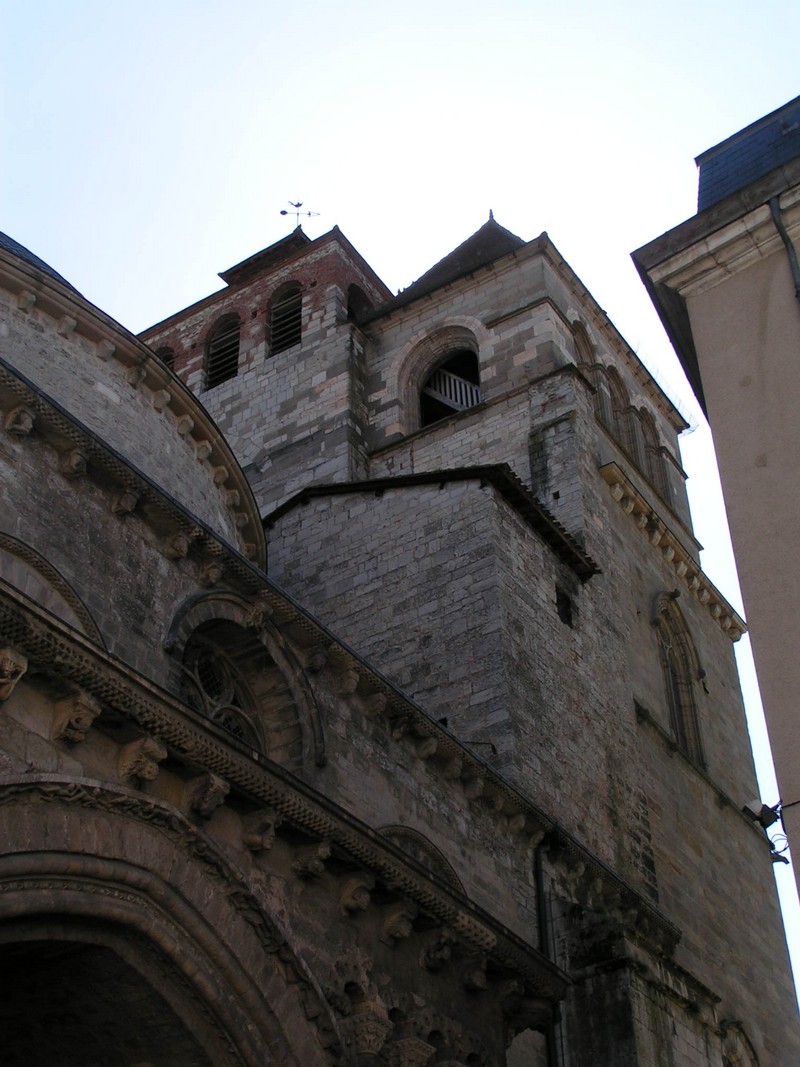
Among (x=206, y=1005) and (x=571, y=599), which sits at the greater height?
(x=571, y=599)

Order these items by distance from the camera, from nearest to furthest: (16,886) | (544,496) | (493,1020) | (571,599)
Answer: (16,886), (493,1020), (571,599), (544,496)

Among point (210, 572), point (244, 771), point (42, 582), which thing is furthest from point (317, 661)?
point (244, 771)

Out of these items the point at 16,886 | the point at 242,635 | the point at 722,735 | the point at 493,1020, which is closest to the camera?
the point at 16,886

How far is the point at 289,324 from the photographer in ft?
76.6

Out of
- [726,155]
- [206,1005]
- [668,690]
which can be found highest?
[668,690]

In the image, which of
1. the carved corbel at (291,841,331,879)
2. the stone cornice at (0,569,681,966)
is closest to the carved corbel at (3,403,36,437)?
the stone cornice at (0,569,681,966)

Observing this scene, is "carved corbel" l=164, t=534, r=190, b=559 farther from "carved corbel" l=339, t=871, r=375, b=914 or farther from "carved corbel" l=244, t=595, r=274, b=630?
"carved corbel" l=339, t=871, r=375, b=914

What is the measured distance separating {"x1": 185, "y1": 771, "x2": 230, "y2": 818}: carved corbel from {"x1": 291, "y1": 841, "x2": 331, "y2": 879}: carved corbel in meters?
0.74

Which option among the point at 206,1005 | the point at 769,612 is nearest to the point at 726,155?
the point at 769,612

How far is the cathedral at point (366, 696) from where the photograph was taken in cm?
607

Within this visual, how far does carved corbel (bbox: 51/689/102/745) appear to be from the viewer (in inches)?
227

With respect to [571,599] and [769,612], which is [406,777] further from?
[571,599]

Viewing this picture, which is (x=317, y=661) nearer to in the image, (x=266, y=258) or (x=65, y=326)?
(x=65, y=326)

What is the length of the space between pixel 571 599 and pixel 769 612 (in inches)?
324
